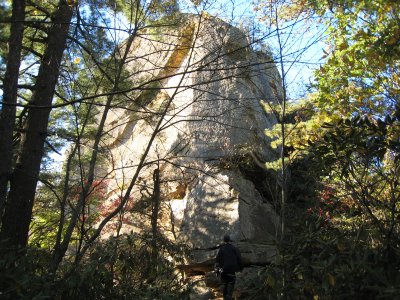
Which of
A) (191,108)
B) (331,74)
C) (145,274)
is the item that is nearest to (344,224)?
(331,74)

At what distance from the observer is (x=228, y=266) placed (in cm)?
759

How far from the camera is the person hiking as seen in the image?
7.58 m

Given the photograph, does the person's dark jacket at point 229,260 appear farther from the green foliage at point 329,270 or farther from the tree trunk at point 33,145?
the green foliage at point 329,270

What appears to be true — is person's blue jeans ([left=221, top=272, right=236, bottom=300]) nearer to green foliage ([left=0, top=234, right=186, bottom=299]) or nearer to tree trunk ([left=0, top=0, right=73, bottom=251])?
green foliage ([left=0, top=234, right=186, bottom=299])

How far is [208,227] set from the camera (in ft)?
35.0

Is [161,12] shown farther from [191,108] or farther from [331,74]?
[191,108]

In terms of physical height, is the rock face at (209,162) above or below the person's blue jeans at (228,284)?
above

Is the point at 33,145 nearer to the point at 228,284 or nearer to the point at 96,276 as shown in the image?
the point at 96,276

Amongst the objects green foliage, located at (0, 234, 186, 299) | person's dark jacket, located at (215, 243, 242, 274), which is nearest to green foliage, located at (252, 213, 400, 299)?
green foliage, located at (0, 234, 186, 299)

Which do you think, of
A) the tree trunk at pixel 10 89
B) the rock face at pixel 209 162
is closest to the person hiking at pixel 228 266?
the rock face at pixel 209 162

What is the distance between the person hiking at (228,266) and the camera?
24.9 feet

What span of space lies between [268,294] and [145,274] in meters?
2.52

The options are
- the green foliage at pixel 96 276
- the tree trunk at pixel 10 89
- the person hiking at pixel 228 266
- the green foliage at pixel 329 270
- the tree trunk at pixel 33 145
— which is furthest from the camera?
the person hiking at pixel 228 266

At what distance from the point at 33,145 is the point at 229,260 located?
4.04m
